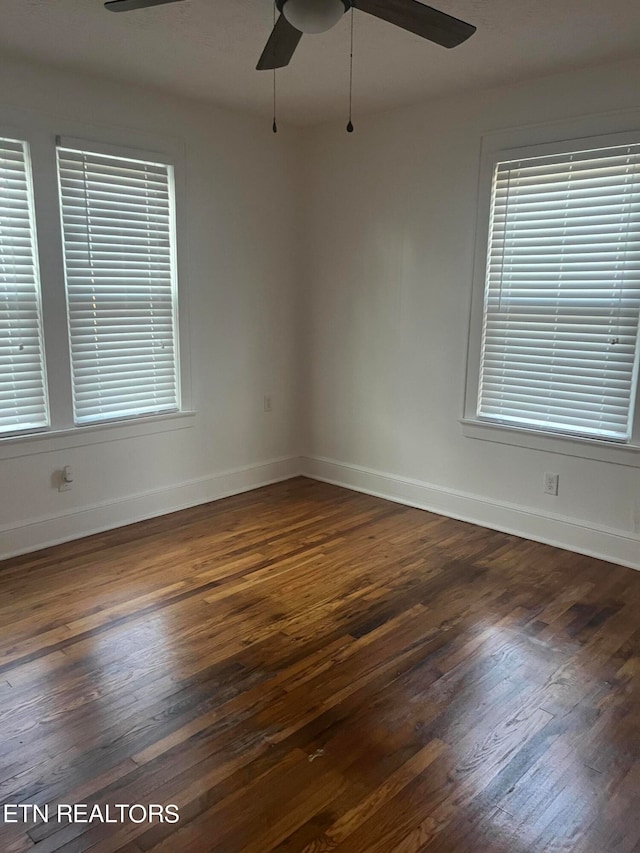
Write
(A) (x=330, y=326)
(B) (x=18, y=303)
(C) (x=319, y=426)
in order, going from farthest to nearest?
(C) (x=319, y=426), (A) (x=330, y=326), (B) (x=18, y=303)

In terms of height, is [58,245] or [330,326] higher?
[58,245]

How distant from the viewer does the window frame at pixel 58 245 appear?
3332mm

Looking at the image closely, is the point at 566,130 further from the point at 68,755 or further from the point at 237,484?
the point at 68,755

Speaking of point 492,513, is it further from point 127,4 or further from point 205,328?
point 127,4

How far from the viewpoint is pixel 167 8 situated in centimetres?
257

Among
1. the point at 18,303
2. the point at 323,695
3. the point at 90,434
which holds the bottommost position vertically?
the point at 323,695

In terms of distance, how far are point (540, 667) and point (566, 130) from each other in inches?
108

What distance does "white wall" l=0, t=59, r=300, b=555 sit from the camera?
349cm

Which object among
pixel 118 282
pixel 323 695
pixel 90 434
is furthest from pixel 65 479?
pixel 323 695

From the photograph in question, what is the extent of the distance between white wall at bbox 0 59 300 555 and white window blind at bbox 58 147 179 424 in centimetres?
15

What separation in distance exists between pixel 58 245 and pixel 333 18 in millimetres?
2141

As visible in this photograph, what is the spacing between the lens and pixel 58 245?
3463mm

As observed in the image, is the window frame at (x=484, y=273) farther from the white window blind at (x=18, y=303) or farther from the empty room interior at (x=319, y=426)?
the white window blind at (x=18, y=303)

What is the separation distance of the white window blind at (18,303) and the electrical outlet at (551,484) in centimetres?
294
